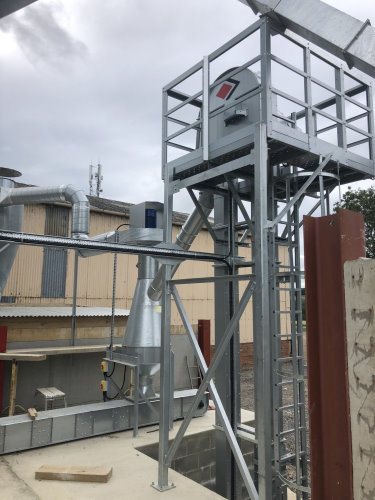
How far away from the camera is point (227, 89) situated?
541 cm

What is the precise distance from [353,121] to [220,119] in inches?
82.6

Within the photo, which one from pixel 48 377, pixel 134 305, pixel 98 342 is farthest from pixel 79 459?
pixel 98 342

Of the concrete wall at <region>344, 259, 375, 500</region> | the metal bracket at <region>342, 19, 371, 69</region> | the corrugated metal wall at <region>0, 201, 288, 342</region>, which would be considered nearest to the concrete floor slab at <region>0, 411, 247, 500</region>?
the concrete wall at <region>344, 259, 375, 500</region>

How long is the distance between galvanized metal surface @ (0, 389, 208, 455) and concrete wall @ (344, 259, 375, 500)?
6.07m

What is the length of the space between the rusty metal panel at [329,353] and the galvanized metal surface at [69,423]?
5719 mm

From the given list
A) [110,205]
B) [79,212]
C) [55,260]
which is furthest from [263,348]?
[110,205]

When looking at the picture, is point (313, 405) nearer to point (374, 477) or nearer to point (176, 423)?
point (374, 477)

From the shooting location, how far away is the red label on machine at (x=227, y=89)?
5.32 metres

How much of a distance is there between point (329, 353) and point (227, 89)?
14.5 feet

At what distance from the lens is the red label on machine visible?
210 inches

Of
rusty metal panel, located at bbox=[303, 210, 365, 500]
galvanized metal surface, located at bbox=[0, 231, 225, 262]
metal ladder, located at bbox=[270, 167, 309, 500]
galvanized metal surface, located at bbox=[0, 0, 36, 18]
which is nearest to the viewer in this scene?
rusty metal panel, located at bbox=[303, 210, 365, 500]

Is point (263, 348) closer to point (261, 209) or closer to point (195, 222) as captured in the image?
point (261, 209)

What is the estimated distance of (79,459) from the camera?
19.7 feet

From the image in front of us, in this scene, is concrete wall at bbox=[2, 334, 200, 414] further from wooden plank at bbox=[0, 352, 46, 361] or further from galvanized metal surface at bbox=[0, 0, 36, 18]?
galvanized metal surface at bbox=[0, 0, 36, 18]
